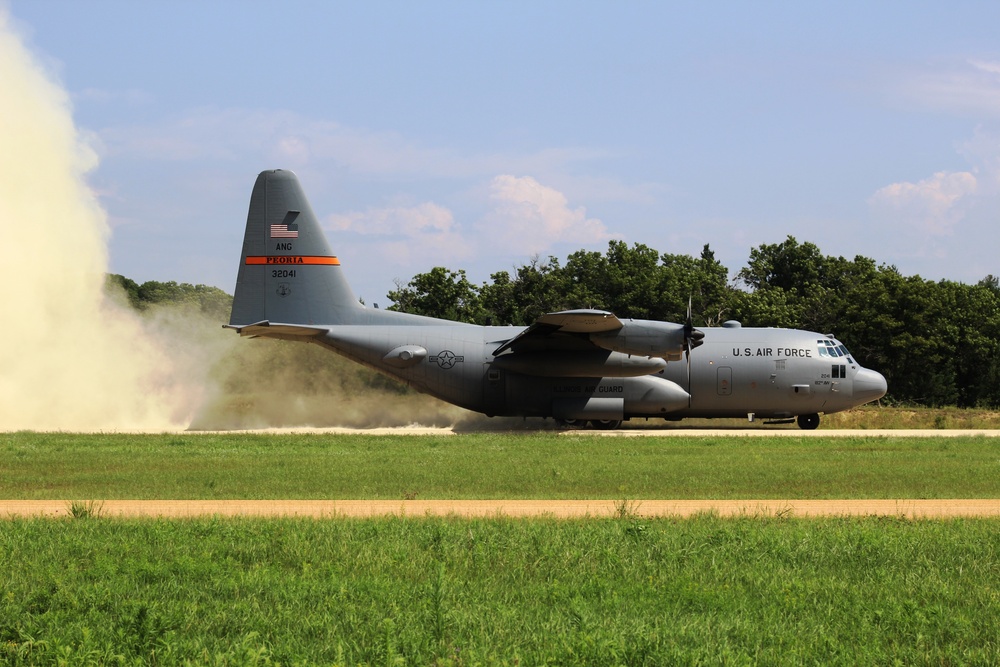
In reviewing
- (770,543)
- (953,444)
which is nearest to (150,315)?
(953,444)

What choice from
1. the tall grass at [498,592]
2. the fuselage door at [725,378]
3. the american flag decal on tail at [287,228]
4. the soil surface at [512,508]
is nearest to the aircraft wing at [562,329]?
the fuselage door at [725,378]

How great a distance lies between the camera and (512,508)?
16203mm

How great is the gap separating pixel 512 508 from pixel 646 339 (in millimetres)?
17954

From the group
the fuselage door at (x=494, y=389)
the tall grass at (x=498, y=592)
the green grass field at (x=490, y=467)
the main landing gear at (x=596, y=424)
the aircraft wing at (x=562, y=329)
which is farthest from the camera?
the main landing gear at (x=596, y=424)

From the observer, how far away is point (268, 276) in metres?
36.6

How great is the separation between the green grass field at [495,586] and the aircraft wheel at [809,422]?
2037cm

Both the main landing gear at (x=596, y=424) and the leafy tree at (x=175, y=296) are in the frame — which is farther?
the leafy tree at (x=175, y=296)

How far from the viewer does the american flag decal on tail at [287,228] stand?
36812mm

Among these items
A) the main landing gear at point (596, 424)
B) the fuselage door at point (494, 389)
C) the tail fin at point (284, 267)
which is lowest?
the main landing gear at point (596, 424)

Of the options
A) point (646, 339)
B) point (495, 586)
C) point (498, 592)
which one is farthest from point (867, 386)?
point (498, 592)

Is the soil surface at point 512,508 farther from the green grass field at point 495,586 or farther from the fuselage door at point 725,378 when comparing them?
the fuselage door at point 725,378

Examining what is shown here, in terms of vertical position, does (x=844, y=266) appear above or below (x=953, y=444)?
above

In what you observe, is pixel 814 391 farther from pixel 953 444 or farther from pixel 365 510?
pixel 365 510

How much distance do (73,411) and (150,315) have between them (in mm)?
5176
